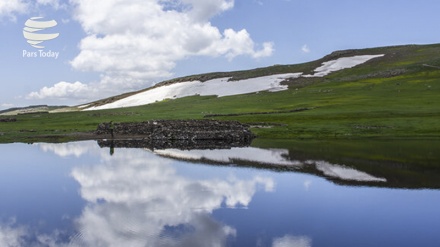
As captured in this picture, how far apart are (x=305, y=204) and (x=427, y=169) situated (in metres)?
12.7

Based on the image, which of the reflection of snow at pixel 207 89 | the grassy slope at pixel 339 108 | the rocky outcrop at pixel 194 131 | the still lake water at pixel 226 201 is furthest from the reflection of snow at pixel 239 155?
the reflection of snow at pixel 207 89

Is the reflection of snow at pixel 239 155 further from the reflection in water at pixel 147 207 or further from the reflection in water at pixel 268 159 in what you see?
the reflection in water at pixel 147 207

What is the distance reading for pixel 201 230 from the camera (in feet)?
52.3

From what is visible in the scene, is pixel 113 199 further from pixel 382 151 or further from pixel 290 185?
pixel 382 151

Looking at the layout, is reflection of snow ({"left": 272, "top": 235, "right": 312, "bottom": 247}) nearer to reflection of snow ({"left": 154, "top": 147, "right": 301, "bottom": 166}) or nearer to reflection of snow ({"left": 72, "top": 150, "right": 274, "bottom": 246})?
reflection of snow ({"left": 72, "top": 150, "right": 274, "bottom": 246})

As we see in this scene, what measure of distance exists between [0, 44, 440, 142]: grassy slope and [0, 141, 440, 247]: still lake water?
20.1 metres

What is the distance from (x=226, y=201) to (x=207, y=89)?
11520 centimetres

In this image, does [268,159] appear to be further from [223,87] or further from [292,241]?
[223,87]

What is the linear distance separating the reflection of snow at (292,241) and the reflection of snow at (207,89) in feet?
341

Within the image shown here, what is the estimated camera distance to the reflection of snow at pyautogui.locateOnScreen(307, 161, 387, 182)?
82.1 feet

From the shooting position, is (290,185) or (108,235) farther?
(290,185)

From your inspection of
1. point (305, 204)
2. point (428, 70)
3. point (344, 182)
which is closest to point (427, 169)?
point (344, 182)

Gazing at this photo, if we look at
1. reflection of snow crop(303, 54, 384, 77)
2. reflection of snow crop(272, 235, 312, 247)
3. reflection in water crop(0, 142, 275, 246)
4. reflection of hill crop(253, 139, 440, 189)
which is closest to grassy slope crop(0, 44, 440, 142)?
reflection of snow crop(303, 54, 384, 77)

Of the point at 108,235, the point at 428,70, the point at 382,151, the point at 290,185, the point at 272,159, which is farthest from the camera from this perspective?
the point at 428,70
